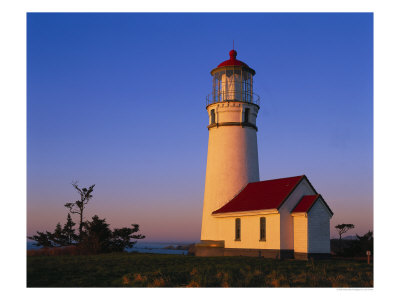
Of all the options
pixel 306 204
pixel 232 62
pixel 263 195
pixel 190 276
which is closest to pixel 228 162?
pixel 263 195

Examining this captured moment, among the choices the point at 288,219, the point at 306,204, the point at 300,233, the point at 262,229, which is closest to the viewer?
the point at 300,233

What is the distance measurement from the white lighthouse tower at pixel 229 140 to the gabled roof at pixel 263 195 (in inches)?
37.8

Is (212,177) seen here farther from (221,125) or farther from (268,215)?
(268,215)

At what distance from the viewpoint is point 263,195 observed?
28.2m

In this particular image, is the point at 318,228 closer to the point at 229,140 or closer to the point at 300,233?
the point at 300,233

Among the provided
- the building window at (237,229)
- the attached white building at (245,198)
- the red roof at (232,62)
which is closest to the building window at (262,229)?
the attached white building at (245,198)

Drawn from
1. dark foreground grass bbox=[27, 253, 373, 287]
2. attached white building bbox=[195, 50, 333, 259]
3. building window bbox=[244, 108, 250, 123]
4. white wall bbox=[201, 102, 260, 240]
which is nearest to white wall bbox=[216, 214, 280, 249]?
attached white building bbox=[195, 50, 333, 259]

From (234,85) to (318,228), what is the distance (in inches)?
474

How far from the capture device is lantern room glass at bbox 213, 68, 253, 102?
32.2 meters

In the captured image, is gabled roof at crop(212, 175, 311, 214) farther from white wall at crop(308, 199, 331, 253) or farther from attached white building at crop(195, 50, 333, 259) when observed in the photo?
white wall at crop(308, 199, 331, 253)

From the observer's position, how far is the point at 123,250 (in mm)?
31672

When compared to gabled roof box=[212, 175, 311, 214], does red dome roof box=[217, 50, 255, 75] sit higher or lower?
higher
